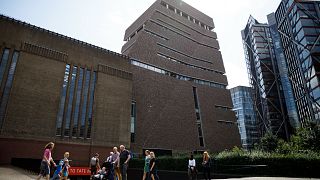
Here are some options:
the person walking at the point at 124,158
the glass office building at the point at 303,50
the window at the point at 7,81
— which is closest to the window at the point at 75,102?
the window at the point at 7,81

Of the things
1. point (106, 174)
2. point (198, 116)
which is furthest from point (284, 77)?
point (106, 174)

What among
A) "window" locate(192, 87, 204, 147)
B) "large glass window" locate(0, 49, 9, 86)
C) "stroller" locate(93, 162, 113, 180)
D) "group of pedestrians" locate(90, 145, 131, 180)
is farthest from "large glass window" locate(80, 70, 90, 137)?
"window" locate(192, 87, 204, 147)

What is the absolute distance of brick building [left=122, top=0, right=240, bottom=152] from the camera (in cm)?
3831

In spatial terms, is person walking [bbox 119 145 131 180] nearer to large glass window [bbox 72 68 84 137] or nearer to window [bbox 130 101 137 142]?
large glass window [bbox 72 68 84 137]

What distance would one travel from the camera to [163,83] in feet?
139

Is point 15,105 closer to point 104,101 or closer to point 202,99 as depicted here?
point 104,101

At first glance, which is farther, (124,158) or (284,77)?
(284,77)

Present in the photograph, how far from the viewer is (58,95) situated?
27031mm

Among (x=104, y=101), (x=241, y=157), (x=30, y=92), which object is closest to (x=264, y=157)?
(x=241, y=157)

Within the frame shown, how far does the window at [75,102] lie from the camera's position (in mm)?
27469

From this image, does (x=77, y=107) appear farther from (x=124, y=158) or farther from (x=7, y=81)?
(x=124, y=158)

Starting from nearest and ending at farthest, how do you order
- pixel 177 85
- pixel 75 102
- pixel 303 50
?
pixel 75 102, pixel 303 50, pixel 177 85

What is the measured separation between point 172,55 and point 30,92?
95.0 feet

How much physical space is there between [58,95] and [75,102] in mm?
2521
